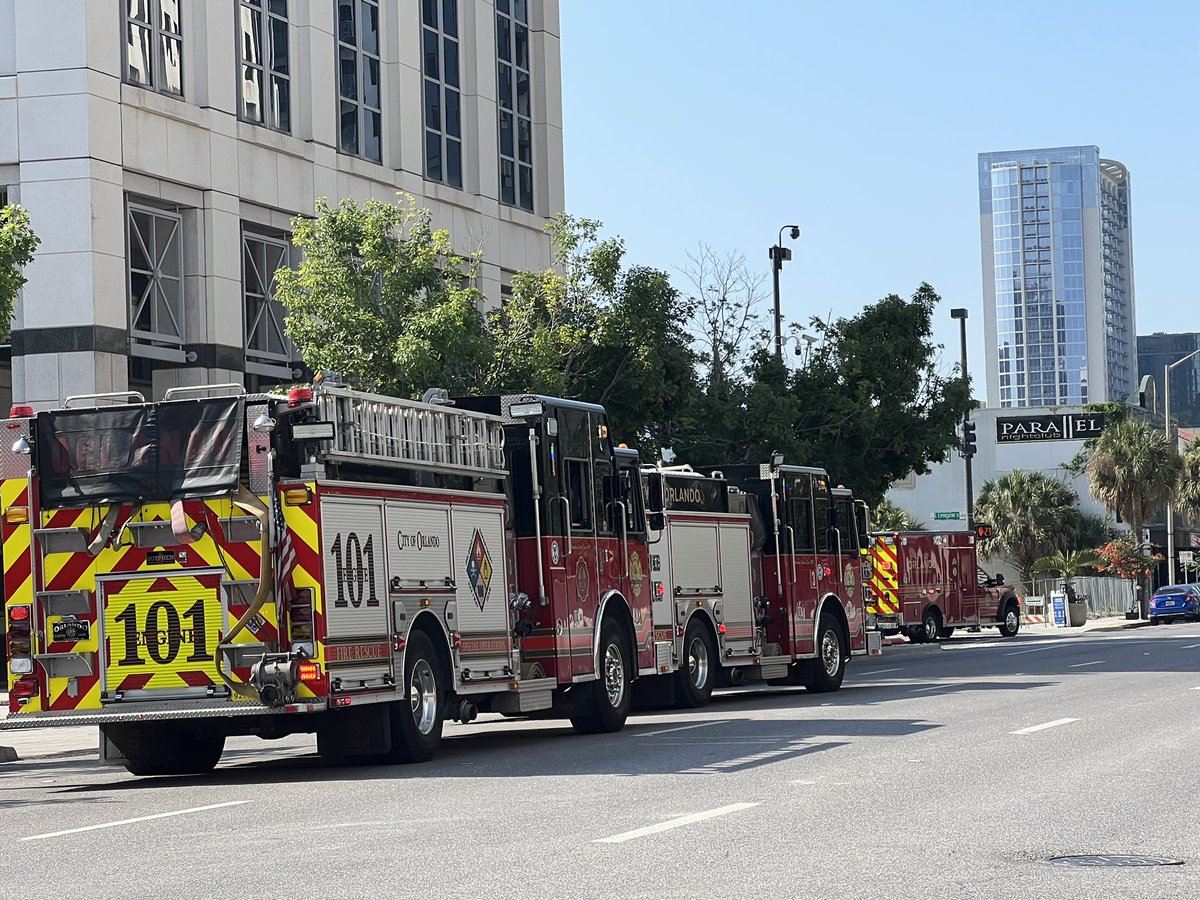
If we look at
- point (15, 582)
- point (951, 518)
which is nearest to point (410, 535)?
point (15, 582)

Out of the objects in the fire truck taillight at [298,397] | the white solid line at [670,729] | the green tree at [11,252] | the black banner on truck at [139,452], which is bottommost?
the white solid line at [670,729]

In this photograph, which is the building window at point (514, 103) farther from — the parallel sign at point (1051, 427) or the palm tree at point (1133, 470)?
the palm tree at point (1133, 470)

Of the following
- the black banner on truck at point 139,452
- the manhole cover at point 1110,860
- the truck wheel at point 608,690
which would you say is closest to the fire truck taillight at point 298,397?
the black banner on truck at point 139,452

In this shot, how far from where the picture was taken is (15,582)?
1594 centimetres

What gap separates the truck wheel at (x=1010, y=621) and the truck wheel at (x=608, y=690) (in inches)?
1310

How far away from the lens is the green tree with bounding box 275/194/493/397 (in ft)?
91.8

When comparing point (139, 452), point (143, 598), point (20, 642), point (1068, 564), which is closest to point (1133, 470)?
point (1068, 564)

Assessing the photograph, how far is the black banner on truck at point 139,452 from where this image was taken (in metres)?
15.4

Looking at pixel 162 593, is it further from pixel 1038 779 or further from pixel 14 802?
pixel 1038 779

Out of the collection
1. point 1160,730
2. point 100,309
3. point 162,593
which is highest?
point 100,309

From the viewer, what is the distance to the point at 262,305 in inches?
1435

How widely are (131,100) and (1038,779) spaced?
924 inches

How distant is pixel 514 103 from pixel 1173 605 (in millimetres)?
31691

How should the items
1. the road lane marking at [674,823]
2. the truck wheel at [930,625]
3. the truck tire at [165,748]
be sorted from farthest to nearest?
the truck wheel at [930,625] → the truck tire at [165,748] → the road lane marking at [674,823]
